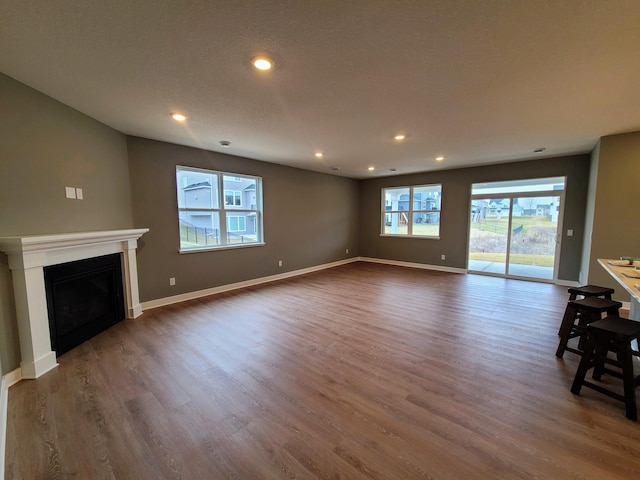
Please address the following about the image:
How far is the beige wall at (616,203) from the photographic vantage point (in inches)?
142

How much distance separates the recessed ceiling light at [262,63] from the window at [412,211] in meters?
5.79

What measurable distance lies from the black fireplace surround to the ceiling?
173 centimetres

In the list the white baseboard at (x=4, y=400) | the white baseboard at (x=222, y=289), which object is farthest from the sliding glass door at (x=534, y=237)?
the white baseboard at (x=4, y=400)

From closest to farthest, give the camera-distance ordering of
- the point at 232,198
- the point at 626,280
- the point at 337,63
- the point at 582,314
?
the point at 337,63, the point at 626,280, the point at 582,314, the point at 232,198

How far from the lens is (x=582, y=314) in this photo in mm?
2613

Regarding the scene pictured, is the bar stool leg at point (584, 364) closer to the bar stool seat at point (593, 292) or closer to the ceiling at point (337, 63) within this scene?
the bar stool seat at point (593, 292)

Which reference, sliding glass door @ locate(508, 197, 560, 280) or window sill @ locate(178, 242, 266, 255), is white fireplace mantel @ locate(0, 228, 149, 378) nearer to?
window sill @ locate(178, 242, 266, 255)

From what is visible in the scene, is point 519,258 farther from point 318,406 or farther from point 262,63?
point 262,63

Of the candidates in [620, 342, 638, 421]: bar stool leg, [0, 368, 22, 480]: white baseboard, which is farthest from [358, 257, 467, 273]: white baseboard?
[0, 368, 22, 480]: white baseboard

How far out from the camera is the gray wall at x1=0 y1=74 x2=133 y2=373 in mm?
A: 2168

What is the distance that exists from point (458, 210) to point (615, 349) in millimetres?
4736

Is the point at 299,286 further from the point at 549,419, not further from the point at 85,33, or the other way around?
the point at 85,33


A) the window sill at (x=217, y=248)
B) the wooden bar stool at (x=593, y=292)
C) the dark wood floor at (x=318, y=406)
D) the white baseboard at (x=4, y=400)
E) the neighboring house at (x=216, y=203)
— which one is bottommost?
the dark wood floor at (x=318, y=406)

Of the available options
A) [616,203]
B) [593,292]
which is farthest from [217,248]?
[616,203]
